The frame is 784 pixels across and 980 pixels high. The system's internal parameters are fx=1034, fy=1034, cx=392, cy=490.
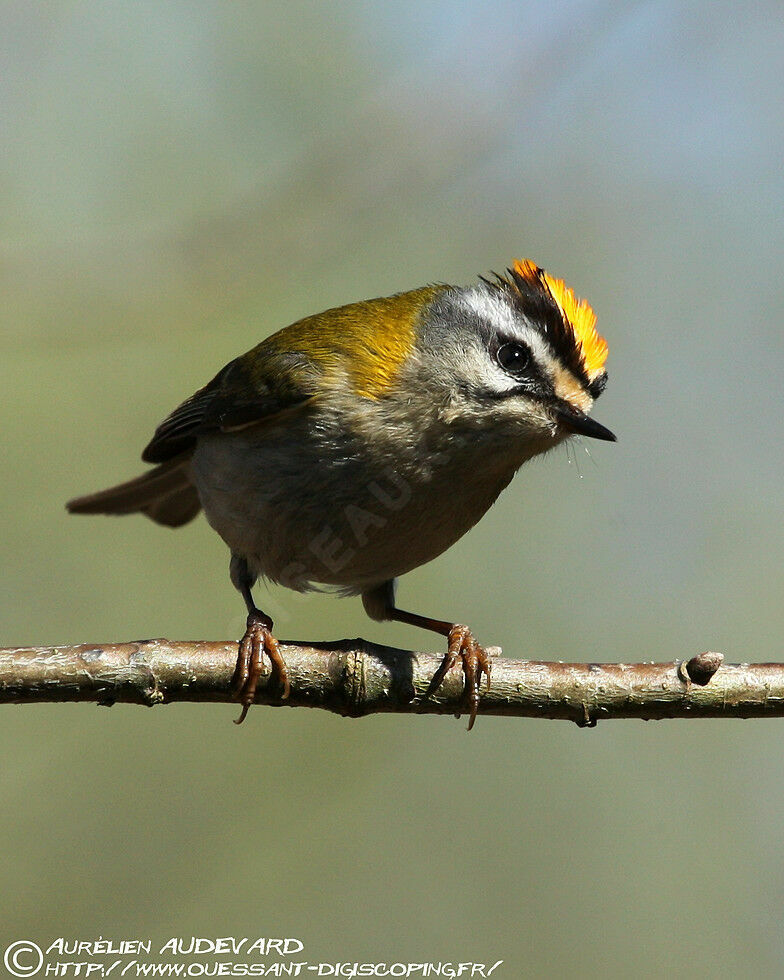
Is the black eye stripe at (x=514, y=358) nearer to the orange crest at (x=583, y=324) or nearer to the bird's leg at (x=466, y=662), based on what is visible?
the orange crest at (x=583, y=324)

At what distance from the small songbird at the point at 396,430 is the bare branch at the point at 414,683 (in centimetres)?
8

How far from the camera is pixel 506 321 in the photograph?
11.9 ft

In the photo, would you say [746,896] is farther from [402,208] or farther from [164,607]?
[402,208]

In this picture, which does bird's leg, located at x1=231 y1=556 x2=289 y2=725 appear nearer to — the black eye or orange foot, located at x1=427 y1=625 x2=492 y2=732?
orange foot, located at x1=427 y1=625 x2=492 y2=732

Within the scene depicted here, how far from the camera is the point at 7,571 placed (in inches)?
217

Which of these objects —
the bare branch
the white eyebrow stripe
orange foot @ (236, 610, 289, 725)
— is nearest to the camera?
the bare branch

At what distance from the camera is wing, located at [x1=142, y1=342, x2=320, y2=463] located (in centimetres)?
387

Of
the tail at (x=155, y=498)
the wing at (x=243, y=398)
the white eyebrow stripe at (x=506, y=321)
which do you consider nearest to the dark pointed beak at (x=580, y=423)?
the white eyebrow stripe at (x=506, y=321)

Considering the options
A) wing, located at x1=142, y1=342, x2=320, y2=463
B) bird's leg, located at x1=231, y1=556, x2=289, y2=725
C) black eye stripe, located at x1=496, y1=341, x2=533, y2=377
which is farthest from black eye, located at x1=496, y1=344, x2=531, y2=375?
bird's leg, located at x1=231, y1=556, x2=289, y2=725

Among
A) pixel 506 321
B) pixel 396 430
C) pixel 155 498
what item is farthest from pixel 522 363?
pixel 155 498

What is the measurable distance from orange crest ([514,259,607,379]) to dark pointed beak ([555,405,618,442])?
0.63 ft

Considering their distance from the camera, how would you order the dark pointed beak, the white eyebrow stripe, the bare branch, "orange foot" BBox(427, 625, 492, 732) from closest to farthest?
the bare branch → "orange foot" BBox(427, 625, 492, 732) → the dark pointed beak → the white eyebrow stripe

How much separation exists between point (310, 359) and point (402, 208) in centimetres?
103

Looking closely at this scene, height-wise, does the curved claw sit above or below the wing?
below
